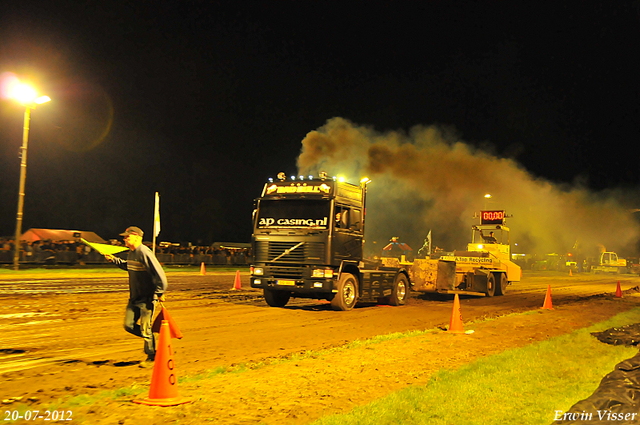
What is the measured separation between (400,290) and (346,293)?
3.53 metres

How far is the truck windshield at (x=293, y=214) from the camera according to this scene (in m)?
14.9

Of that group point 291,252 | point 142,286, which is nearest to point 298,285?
point 291,252

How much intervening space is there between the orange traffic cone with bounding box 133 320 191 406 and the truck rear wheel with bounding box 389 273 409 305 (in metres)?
12.7

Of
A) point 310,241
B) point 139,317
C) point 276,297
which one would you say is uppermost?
point 310,241

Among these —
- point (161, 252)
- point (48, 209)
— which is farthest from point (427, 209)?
point (48, 209)

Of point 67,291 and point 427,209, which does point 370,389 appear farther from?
point 427,209

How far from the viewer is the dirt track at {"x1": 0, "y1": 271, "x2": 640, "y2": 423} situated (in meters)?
6.09

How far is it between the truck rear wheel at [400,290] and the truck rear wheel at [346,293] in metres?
2.43

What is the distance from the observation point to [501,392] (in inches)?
261

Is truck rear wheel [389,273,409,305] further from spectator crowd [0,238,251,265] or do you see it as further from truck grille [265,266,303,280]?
spectator crowd [0,238,251,265]

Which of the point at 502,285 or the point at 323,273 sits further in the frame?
the point at 502,285

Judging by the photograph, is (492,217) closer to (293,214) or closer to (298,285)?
(293,214)

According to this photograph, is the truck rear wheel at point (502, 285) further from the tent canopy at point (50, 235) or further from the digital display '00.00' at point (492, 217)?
the tent canopy at point (50, 235)

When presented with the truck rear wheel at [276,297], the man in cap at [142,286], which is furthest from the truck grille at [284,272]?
the man in cap at [142,286]
